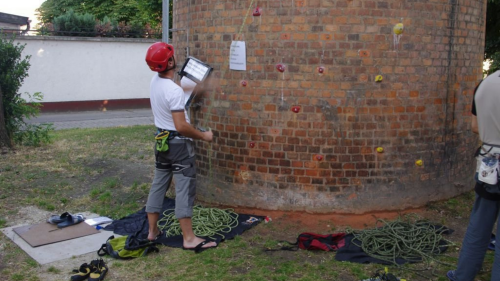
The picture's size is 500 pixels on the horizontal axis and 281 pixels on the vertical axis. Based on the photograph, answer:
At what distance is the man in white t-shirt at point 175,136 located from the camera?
16.6 feet

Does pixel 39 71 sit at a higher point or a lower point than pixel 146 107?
higher

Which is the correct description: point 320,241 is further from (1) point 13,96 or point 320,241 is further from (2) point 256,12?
(1) point 13,96

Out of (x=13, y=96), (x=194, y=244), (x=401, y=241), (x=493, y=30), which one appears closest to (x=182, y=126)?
(x=194, y=244)

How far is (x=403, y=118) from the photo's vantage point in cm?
620

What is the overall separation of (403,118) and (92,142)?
8246 millimetres

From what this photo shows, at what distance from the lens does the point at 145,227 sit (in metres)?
5.91

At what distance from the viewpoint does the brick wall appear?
5.99m

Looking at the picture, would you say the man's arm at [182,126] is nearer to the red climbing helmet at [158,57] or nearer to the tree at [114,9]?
the red climbing helmet at [158,57]

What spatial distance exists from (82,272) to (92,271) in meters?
0.09

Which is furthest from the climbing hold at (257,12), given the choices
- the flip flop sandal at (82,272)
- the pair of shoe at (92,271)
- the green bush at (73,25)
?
the green bush at (73,25)

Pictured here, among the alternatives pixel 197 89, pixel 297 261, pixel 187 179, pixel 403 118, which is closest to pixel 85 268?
pixel 187 179

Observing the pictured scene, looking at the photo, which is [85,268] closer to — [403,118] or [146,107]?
[403,118]

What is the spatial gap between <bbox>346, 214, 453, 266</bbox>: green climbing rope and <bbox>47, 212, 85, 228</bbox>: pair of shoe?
11.1 feet

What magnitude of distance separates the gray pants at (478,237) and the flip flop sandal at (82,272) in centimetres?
346
